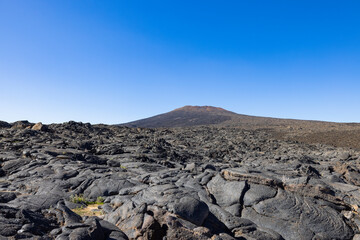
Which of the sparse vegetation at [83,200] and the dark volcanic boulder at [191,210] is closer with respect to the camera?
the dark volcanic boulder at [191,210]

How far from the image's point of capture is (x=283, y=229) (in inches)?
340

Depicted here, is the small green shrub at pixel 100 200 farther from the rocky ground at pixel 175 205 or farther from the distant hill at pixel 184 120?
the distant hill at pixel 184 120

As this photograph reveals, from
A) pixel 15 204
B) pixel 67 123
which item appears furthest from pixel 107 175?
pixel 67 123

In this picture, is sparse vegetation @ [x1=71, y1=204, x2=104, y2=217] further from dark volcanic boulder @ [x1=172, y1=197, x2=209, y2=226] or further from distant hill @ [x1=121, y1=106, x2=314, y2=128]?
distant hill @ [x1=121, y1=106, x2=314, y2=128]

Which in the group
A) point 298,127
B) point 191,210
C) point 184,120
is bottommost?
point 191,210

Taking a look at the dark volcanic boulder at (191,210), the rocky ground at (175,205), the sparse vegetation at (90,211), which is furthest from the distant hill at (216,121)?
the dark volcanic boulder at (191,210)

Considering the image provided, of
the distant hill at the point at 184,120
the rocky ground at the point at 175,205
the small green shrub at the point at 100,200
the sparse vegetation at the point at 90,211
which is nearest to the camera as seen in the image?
the rocky ground at the point at 175,205

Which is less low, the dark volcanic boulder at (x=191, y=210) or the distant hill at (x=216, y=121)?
the distant hill at (x=216, y=121)

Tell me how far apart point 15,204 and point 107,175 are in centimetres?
542

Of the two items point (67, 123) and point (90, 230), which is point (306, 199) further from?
point (67, 123)

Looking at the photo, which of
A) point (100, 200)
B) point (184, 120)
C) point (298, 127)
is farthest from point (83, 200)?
point (184, 120)

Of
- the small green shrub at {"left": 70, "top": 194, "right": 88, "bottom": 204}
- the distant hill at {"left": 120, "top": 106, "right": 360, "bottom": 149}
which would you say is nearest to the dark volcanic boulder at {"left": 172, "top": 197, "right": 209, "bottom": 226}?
the small green shrub at {"left": 70, "top": 194, "right": 88, "bottom": 204}

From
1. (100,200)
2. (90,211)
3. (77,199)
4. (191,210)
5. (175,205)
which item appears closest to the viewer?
(191,210)

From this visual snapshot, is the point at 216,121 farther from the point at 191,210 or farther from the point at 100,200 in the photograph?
the point at 191,210
